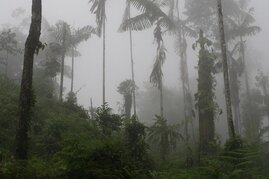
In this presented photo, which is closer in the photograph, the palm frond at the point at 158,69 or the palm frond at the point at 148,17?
the palm frond at the point at 158,69

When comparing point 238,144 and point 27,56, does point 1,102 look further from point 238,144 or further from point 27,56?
point 238,144

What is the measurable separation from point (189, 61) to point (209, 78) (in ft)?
206

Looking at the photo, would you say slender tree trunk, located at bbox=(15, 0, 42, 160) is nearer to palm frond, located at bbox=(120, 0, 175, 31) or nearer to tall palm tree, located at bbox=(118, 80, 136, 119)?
palm frond, located at bbox=(120, 0, 175, 31)

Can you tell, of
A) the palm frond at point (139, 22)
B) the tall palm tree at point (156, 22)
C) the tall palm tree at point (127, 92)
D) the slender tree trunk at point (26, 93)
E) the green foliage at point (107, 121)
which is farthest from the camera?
the tall palm tree at point (127, 92)

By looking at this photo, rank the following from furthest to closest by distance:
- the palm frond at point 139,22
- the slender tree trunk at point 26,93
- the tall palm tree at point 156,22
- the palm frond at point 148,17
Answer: the palm frond at point 139,22
the palm frond at point 148,17
the tall palm tree at point 156,22
the slender tree trunk at point 26,93

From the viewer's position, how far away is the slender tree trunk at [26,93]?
1183cm

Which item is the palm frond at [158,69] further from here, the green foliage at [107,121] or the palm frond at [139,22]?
the green foliage at [107,121]

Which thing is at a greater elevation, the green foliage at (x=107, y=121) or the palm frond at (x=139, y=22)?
the palm frond at (x=139, y=22)

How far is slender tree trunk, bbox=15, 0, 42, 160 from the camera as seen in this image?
1183 centimetres

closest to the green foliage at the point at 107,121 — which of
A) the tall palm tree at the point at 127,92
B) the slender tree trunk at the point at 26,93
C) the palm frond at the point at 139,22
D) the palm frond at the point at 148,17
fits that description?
the slender tree trunk at the point at 26,93

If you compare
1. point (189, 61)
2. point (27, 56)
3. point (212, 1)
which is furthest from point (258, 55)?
point (27, 56)

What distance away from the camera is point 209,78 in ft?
78.1

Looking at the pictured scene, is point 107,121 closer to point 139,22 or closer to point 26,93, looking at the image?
point 26,93

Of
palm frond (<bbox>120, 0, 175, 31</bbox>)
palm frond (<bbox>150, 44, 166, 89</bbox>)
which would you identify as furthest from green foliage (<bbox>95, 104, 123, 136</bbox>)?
palm frond (<bbox>120, 0, 175, 31</bbox>)
